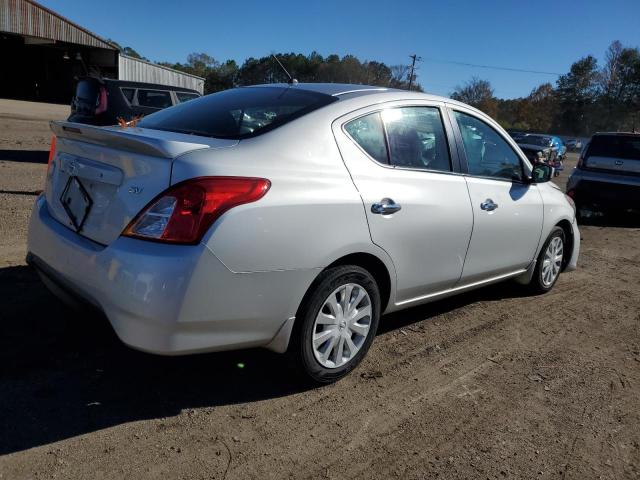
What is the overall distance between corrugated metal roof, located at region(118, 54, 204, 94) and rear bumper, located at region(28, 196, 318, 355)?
36006mm

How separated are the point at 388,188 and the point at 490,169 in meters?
1.35

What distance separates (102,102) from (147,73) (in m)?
31.6

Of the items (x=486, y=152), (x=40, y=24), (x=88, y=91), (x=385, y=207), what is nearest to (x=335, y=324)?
(x=385, y=207)

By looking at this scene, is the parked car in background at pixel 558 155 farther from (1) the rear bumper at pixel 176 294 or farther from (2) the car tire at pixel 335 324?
(1) the rear bumper at pixel 176 294

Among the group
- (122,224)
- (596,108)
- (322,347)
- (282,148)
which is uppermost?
(596,108)

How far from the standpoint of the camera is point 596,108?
93.4 meters

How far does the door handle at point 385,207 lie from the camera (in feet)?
10.4

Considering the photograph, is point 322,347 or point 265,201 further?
point 322,347

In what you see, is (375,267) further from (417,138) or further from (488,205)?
Answer: (488,205)

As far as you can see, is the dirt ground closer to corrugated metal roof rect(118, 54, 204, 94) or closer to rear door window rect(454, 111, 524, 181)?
rear door window rect(454, 111, 524, 181)

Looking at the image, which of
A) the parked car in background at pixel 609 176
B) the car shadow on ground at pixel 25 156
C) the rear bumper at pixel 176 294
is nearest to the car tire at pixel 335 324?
the rear bumper at pixel 176 294

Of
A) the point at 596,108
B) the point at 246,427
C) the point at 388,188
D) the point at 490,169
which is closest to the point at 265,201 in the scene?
the point at 388,188

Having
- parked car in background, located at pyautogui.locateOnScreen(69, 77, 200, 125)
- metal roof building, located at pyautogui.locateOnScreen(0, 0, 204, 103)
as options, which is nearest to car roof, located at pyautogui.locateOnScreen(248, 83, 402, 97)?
parked car in background, located at pyautogui.locateOnScreen(69, 77, 200, 125)

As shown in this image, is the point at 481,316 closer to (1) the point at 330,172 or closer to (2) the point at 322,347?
(2) the point at 322,347
